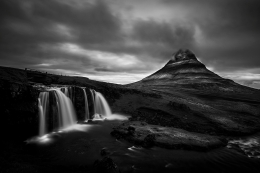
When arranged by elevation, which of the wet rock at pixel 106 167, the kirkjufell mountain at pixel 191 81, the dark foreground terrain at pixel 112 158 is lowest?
the dark foreground terrain at pixel 112 158

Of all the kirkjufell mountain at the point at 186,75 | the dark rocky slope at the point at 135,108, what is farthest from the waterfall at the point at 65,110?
the kirkjufell mountain at the point at 186,75

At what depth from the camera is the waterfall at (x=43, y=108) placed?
14.1 m

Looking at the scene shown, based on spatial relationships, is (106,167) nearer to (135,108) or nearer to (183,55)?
(135,108)

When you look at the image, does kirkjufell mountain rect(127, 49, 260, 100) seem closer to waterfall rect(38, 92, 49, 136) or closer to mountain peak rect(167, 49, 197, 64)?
mountain peak rect(167, 49, 197, 64)

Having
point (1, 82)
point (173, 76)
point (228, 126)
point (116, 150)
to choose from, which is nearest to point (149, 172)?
point (116, 150)

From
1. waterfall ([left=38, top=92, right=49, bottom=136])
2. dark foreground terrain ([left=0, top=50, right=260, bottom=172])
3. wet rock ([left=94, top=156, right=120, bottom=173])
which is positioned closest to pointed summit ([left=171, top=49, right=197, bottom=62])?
dark foreground terrain ([left=0, top=50, right=260, bottom=172])

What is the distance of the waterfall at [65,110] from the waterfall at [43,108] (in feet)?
5.34

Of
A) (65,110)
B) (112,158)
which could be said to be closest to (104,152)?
(112,158)

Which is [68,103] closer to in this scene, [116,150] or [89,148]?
[89,148]

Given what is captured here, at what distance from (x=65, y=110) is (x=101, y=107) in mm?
6986

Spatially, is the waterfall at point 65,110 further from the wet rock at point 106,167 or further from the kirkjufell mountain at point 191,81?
the kirkjufell mountain at point 191,81

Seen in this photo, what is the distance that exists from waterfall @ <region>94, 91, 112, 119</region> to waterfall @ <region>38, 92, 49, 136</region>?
26.6 feet

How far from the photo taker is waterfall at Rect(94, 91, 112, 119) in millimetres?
22541

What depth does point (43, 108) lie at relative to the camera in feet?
48.6
